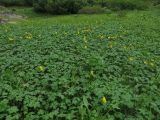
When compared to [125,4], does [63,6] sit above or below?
below

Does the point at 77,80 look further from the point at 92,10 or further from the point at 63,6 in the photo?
the point at 63,6

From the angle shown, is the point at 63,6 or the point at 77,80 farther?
the point at 63,6

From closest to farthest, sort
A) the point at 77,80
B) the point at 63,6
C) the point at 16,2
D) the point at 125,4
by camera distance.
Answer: the point at 77,80 → the point at 63,6 → the point at 125,4 → the point at 16,2

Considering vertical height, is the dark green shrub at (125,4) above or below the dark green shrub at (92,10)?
above

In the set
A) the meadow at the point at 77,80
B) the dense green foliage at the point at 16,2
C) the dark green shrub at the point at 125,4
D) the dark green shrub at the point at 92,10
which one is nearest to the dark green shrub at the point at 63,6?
the dark green shrub at the point at 92,10

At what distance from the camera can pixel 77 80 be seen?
5.53 meters

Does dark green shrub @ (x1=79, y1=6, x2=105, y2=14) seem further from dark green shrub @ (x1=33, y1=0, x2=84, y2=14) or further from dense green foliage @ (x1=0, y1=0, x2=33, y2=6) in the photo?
dense green foliage @ (x1=0, y1=0, x2=33, y2=6)

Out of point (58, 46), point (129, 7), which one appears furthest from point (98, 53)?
point (129, 7)

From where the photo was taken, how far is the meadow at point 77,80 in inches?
185

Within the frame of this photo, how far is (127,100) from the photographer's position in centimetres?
491

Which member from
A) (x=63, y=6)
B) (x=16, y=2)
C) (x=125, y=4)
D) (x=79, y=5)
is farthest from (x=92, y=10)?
(x=16, y=2)

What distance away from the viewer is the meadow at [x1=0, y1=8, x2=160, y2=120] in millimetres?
4695

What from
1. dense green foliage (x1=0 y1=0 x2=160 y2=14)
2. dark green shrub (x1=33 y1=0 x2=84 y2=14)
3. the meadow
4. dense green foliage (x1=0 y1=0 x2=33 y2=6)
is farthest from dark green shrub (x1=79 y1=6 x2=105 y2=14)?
the meadow

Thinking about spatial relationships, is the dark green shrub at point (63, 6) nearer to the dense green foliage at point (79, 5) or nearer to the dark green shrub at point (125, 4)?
the dense green foliage at point (79, 5)
